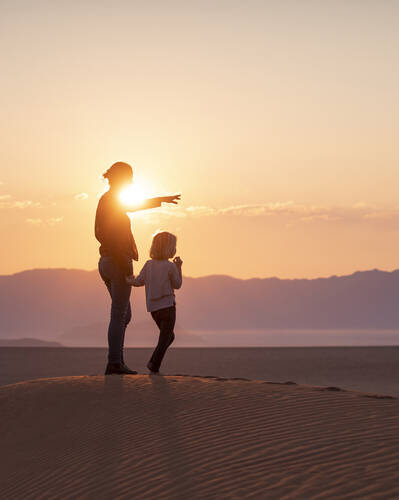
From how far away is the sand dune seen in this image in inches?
190

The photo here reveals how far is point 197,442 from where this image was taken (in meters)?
5.99

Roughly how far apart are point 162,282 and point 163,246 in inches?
17.8

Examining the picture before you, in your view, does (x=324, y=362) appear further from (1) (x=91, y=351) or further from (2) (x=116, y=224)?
(2) (x=116, y=224)

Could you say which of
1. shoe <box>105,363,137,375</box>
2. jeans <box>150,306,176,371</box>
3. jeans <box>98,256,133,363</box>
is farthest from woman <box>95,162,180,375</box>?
jeans <box>150,306,176,371</box>

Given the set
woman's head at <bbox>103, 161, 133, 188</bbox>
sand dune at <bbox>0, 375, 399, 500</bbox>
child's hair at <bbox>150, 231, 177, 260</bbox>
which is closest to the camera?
sand dune at <bbox>0, 375, 399, 500</bbox>

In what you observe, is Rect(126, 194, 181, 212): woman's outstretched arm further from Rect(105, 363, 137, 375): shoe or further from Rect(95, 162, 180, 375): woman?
Rect(105, 363, 137, 375): shoe

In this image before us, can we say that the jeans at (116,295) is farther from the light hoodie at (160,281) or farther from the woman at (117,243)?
the light hoodie at (160,281)

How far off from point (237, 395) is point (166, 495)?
9.21ft

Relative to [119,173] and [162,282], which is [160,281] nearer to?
[162,282]

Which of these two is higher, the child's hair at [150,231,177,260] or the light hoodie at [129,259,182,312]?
the child's hair at [150,231,177,260]

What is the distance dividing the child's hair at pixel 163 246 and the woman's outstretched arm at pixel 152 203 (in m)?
0.44

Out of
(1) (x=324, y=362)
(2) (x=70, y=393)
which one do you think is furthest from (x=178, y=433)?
(1) (x=324, y=362)

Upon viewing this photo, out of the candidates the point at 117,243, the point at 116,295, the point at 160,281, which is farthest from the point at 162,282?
the point at 117,243

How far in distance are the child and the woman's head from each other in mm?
801
